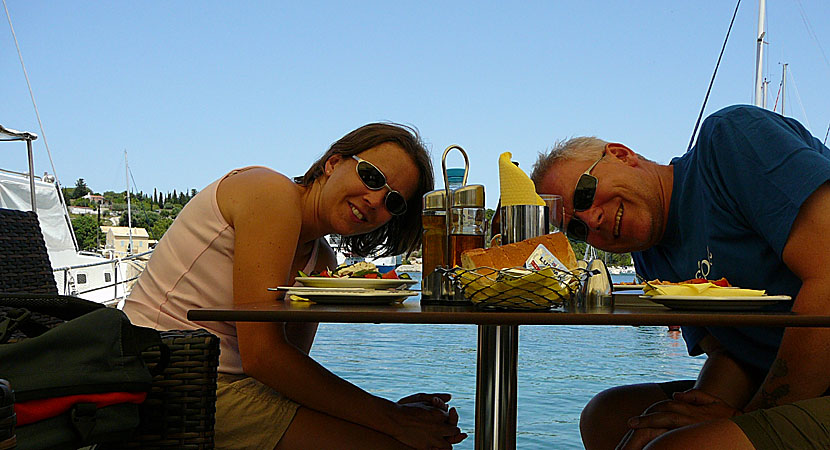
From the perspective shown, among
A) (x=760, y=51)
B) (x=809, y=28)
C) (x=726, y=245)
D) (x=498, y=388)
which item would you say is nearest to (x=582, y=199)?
(x=726, y=245)

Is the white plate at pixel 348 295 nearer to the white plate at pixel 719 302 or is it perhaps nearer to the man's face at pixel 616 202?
the white plate at pixel 719 302

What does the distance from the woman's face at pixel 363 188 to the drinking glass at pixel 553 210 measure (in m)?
0.50

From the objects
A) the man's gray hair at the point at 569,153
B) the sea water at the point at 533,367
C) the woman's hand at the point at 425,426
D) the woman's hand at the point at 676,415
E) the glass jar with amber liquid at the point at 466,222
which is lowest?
the sea water at the point at 533,367

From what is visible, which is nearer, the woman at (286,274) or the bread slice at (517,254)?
the bread slice at (517,254)

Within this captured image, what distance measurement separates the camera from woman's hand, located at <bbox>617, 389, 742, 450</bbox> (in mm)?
1320

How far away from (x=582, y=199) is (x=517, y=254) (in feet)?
1.89

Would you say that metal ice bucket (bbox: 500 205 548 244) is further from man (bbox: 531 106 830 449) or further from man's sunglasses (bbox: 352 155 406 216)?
man's sunglasses (bbox: 352 155 406 216)

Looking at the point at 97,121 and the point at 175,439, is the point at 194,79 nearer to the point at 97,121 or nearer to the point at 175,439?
the point at 97,121

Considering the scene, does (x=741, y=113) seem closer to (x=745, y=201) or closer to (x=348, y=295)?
(x=745, y=201)

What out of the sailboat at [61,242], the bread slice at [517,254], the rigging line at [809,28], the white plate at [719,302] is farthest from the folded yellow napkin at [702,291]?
the rigging line at [809,28]

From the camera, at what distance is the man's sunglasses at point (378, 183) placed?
168 cm

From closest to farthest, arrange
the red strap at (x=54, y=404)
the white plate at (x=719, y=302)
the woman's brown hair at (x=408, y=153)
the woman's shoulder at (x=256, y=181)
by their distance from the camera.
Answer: the red strap at (x=54, y=404) < the white plate at (x=719, y=302) < the woman's shoulder at (x=256, y=181) < the woman's brown hair at (x=408, y=153)

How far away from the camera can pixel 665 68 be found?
39312 millimetres

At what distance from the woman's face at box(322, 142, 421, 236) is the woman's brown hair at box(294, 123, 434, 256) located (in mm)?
20
